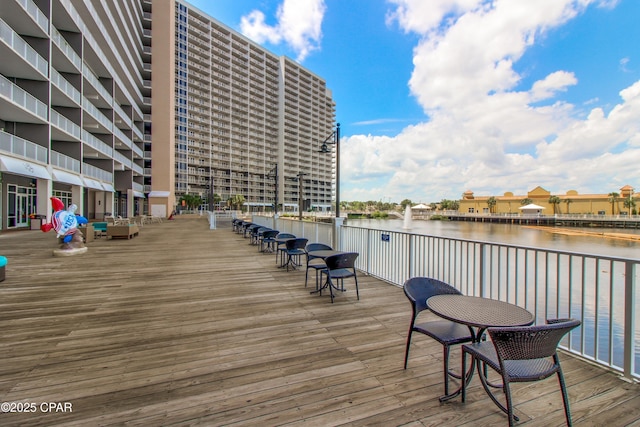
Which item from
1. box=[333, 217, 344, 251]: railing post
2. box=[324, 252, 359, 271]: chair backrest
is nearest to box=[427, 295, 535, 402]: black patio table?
box=[324, 252, 359, 271]: chair backrest

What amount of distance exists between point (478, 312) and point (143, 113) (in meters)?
55.6

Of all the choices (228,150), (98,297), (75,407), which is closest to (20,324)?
(98,297)

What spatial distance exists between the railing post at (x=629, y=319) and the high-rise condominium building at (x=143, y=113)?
17455 millimetres

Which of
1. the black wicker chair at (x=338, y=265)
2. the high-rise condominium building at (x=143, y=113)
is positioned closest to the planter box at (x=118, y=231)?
Answer: the high-rise condominium building at (x=143, y=113)

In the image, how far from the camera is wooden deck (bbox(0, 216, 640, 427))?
204 cm

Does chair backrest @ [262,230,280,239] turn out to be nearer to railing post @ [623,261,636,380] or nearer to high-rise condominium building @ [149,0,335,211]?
railing post @ [623,261,636,380]

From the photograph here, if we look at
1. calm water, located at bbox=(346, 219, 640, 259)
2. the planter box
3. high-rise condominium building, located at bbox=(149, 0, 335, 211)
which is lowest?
calm water, located at bbox=(346, 219, 640, 259)

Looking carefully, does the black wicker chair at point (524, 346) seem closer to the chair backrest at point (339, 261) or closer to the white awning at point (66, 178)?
the chair backrest at point (339, 261)

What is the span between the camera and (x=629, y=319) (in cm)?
249

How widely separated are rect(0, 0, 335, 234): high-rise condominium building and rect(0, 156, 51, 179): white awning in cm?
6

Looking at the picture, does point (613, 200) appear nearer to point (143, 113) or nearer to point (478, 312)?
point (478, 312)

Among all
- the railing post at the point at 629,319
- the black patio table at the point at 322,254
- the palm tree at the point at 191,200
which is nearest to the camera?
the railing post at the point at 629,319

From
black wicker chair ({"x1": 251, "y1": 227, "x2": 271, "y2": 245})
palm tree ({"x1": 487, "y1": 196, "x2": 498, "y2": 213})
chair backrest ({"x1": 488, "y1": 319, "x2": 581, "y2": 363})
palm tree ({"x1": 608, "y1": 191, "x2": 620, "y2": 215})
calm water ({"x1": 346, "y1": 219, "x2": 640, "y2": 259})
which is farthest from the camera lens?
palm tree ({"x1": 487, "y1": 196, "x2": 498, "y2": 213})

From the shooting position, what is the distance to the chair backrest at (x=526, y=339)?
161 centimetres
